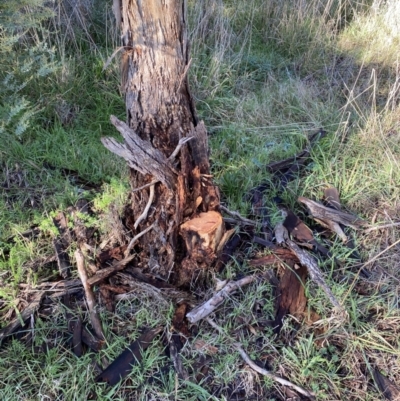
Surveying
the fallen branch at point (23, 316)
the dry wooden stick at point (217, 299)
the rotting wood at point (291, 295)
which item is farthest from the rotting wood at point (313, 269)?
the fallen branch at point (23, 316)

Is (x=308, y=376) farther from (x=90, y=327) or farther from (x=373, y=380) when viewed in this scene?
(x=90, y=327)

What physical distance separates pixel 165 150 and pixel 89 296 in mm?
798

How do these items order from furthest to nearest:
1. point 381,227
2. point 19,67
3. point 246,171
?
point 19,67, point 246,171, point 381,227

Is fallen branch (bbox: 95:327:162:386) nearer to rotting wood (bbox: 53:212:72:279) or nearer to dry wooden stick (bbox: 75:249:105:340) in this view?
dry wooden stick (bbox: 75:249:105:340)

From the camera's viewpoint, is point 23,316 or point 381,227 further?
point 381,227

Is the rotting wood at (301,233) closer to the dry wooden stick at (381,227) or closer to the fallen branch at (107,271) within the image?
the dry wooden stick at (381,227)

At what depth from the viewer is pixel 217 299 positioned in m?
1.90

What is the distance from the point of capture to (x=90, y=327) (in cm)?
189

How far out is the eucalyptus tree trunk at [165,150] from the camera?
1743 mm

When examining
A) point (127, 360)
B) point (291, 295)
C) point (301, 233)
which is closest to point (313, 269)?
point (291, 295)

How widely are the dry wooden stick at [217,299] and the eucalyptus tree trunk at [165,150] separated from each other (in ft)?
0.49

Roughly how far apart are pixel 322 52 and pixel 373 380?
10.4ft

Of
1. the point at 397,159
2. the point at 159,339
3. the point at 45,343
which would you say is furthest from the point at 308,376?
the point at 397,159

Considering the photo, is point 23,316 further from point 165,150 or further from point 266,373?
point 266,373
